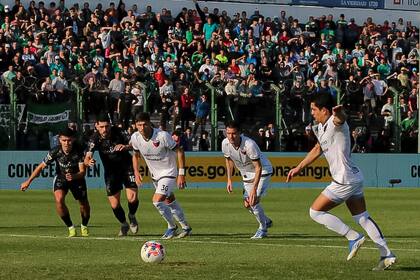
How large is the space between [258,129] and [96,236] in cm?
1816

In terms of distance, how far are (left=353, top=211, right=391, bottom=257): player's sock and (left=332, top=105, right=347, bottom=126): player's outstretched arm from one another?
121 centimetres

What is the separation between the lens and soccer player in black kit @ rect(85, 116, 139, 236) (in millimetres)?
19531

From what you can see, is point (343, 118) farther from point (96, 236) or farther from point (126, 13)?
point (126, 13)

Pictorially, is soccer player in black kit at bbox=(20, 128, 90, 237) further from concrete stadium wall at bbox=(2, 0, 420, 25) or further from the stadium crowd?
concrete stadium wall at bbox=(2, 0, 420, 25)

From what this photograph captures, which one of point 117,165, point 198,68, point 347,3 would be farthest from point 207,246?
point 347,3

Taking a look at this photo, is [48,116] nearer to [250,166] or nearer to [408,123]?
[408,123]

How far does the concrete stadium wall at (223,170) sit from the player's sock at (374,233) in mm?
22303

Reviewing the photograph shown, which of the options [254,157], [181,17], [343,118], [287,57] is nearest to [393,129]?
[287,57]

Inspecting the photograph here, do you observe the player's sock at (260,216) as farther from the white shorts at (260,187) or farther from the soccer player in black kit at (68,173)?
the soccer player in black kit at (68,173)

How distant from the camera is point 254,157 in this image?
1927cm

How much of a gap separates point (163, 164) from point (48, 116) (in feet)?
50.1

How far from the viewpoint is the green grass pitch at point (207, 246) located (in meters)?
12.9

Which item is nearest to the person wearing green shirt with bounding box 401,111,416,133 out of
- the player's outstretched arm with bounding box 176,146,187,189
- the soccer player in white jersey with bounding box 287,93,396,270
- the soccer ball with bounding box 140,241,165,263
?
the player's outstretched arm with bounding box 176,146,187,189

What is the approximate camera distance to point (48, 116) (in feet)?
111
